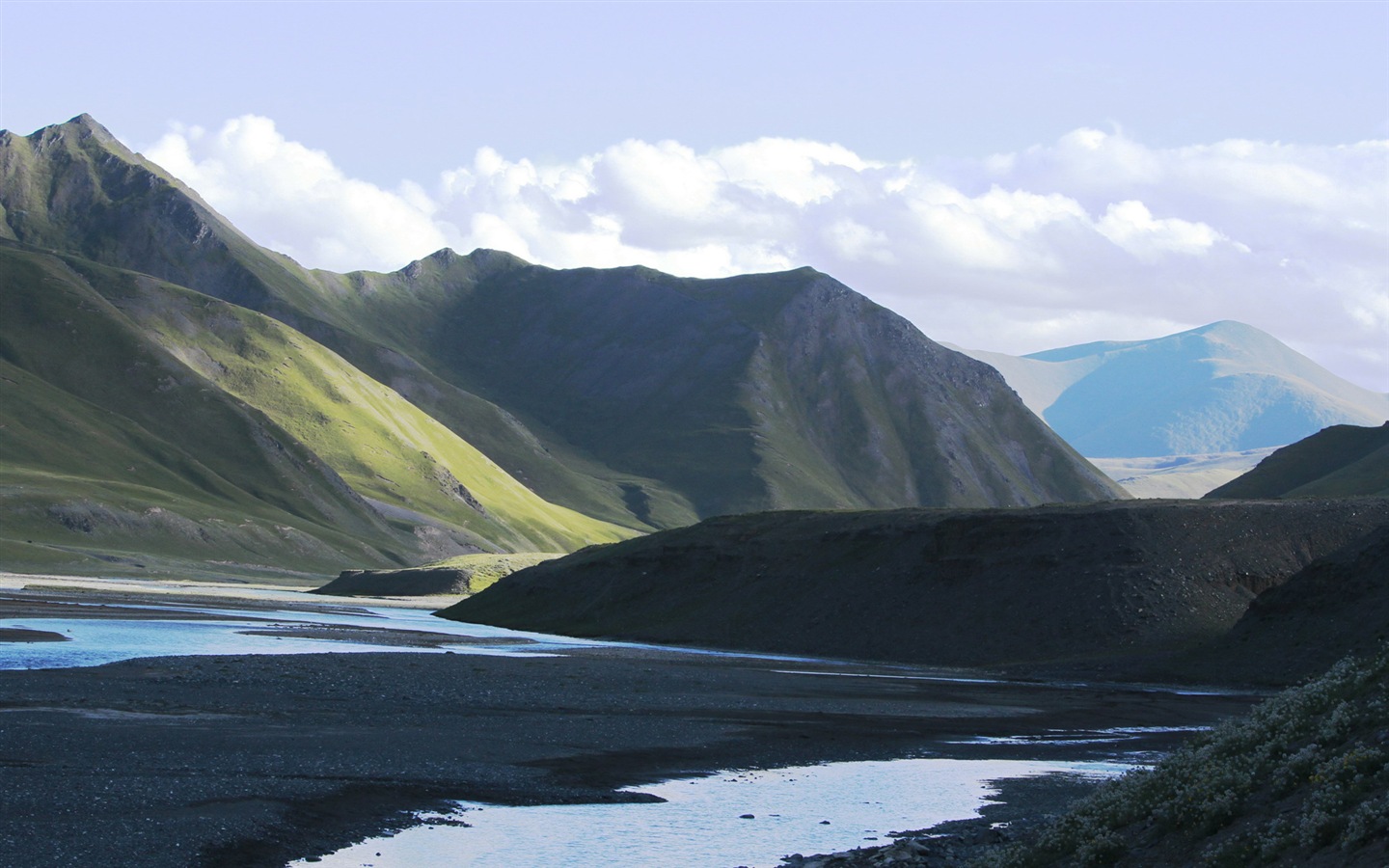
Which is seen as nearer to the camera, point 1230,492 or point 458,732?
point 458,732

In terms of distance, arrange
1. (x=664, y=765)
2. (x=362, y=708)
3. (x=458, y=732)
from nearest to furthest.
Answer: (x=664, y=765)
(x=458, y=732)
(x=362, y=708)

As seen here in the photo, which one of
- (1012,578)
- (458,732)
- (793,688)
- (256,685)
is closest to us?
(458,732)

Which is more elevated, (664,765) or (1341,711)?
(1341,711)

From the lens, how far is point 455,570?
156 meters

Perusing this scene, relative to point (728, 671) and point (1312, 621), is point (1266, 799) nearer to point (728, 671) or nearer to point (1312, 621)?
point (728, 671)

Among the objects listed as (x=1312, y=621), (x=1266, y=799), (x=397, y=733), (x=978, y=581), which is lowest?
(x=397, y=733)

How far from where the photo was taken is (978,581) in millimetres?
83438

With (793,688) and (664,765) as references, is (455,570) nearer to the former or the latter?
(793,688)

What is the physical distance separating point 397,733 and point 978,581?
51852mm

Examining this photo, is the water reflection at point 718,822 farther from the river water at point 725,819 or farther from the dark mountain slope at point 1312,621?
the dark mountain slope at point 1312,621

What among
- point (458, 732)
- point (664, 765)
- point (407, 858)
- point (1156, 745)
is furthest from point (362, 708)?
point (1156, 745)

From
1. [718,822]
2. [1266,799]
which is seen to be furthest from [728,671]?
[1266,799]

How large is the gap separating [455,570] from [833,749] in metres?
120

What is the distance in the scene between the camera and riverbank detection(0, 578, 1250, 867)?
2448 centimetres
